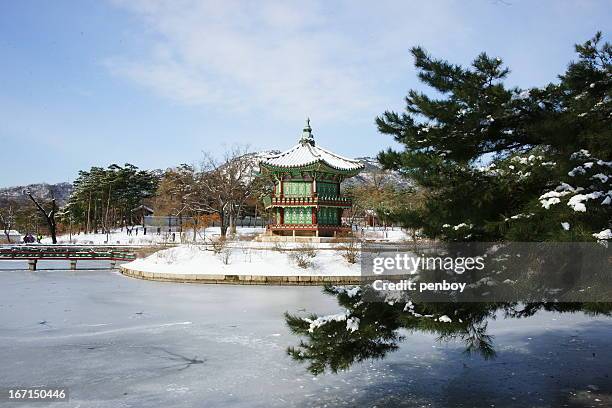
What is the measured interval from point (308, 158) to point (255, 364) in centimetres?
2510

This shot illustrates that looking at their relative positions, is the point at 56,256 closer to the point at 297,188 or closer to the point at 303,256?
the point at 303,256

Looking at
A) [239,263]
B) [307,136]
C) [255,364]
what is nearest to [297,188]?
[307,136]

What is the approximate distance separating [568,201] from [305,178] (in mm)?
27568

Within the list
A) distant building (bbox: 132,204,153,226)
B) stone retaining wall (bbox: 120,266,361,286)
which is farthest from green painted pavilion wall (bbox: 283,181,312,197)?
distant building (bbox: 132,204,153,226)

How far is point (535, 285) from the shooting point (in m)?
4.28

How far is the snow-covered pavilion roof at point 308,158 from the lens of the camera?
101 feet

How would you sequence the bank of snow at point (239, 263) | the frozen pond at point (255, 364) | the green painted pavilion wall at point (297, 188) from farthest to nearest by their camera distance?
the green painted pavilion wall at point (297, 188)
the bank of snow at point (239, 263)
the frozen pond at point (255, 364)

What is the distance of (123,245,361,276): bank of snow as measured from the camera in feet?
67.6

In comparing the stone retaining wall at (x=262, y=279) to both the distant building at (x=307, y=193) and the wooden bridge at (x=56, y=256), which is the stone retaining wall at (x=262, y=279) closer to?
the wooden bridge at (x=56, y=256)

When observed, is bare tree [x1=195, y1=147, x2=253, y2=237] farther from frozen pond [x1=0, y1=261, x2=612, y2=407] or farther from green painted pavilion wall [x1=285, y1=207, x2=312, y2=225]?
frozen pond [x1=0, y1=261, x2=612, y2=407]

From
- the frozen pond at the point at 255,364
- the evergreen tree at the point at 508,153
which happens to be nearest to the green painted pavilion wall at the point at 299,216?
the frozen pond at the point at 255,364

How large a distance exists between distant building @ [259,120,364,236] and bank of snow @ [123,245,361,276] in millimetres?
7671

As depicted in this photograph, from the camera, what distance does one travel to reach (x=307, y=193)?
31188 millimetres

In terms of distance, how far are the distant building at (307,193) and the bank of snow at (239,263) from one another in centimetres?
767
